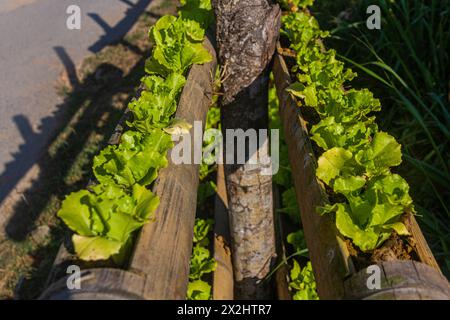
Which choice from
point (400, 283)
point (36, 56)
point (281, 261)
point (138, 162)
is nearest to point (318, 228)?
point (400, 283)

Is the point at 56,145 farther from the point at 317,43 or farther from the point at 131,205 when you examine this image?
the point at 131,205

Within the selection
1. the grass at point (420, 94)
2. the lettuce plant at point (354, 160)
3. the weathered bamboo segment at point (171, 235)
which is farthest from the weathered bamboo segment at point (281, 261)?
the weathered bamboo segment at point (171, 235)

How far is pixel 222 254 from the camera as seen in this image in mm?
2955

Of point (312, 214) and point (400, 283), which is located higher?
point (312, 214)

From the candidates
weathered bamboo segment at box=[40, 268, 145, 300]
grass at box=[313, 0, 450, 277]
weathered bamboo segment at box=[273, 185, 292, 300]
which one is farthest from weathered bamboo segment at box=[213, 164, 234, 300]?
weathered bamboo segment at box=[40, 268, 145, 300]

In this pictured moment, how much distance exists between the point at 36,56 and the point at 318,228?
5.80 m

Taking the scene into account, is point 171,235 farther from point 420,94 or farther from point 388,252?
point 420,94

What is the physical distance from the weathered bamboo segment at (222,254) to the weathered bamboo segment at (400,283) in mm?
1759

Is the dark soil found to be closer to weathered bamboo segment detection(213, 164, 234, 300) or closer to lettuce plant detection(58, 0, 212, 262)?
lettuce plant detection(58, 0, 212, 262)

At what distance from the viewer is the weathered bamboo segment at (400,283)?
99 cm

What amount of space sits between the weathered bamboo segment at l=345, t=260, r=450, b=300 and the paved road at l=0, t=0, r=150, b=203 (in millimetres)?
3883

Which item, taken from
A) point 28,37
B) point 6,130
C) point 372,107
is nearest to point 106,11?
point 28,37

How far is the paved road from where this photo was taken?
4703 millimetres

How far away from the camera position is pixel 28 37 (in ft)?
20.9
